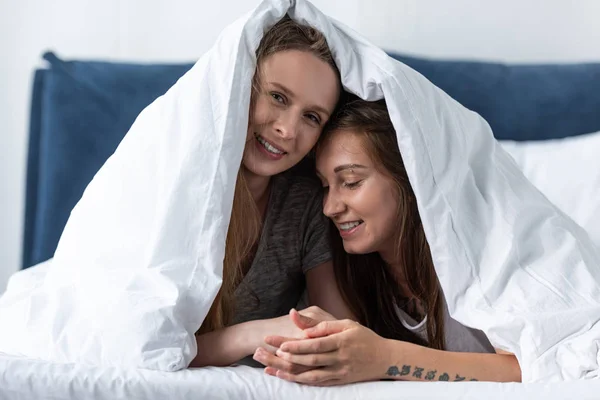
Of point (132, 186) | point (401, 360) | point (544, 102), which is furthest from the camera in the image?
point (544, 102)

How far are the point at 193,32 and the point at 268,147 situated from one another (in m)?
0.98

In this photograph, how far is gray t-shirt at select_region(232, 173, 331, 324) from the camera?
1.66 m

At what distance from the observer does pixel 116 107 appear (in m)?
2.15

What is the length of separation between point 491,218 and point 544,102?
817mm

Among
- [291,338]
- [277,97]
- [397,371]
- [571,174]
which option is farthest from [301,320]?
[571,174]

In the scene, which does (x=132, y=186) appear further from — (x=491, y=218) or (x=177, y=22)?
(x=177, y=22)

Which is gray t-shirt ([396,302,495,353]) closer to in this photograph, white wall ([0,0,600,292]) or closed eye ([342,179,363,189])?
closed eye ([342,179,363,189])

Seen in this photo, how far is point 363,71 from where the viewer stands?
148 cm

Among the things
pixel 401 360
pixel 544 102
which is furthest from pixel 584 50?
pixel 401 360

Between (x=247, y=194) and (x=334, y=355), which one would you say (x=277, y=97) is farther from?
(x=334, y=355)

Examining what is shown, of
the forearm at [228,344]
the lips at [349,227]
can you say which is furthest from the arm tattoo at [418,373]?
the lips at [349,227]

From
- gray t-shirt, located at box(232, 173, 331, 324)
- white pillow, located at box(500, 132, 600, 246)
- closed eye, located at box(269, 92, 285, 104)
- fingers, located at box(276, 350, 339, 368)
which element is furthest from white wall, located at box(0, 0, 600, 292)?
fingers, located at box(276, 350, 339, 368)

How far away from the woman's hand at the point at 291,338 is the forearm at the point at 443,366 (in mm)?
124

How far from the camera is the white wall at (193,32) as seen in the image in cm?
234
